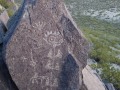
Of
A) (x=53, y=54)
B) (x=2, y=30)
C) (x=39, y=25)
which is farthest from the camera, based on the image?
(x=2, y=30)

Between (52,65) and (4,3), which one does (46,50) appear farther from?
(4,3)

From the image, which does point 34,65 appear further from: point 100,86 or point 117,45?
point 117,45

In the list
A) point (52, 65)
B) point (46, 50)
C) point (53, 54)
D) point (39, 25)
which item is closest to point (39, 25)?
point (39, 25)

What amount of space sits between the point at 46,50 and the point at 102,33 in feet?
98.4

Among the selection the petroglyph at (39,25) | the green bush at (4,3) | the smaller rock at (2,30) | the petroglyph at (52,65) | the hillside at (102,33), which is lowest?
the hillside at (102,33)

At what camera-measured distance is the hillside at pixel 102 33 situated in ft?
75.2

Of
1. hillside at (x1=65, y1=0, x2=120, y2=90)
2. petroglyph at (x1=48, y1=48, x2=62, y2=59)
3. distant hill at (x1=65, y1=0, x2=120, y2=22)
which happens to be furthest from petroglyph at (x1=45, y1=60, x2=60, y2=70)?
distant hill at (x1=65, y1=0, x2=120, y2=22)

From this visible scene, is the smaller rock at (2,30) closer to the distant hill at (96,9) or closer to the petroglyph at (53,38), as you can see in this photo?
the petroglyph at (53,38)

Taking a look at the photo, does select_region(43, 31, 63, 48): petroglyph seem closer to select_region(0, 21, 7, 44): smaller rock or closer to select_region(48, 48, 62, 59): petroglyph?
select_region(48, 48, 62, 59): petroglyph

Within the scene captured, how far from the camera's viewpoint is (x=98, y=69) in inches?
906

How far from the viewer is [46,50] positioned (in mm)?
13086

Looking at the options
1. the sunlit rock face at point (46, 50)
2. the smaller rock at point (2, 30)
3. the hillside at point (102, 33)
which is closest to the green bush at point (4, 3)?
the hillside at point (102, 33)

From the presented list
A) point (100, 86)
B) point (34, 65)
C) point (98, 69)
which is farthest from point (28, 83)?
point (98, 69)

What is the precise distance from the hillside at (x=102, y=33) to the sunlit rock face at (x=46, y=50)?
238 inches
